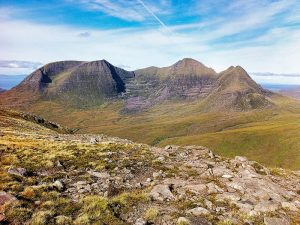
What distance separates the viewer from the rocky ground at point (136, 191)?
63.8 feet

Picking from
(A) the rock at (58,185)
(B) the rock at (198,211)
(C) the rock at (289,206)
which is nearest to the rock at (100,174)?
(A) the rock at (58,185)

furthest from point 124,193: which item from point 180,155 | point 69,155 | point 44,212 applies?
point 180,155

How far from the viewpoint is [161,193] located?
A: 24047mm

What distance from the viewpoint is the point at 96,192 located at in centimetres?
2384

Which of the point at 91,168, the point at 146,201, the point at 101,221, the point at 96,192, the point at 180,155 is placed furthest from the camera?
the point at 180,155

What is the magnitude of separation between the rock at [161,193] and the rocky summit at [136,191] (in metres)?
0.07

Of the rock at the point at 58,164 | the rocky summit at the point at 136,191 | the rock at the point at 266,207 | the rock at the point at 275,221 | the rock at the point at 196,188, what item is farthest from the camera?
the rock at the point at 58,164

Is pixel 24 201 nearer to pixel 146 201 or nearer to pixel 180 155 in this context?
pixel 146 201

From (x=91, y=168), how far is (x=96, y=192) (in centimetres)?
796

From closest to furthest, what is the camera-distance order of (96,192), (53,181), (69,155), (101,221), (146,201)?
(101,221) < (146,201) < (96,192) < (53,181) < (69,155)

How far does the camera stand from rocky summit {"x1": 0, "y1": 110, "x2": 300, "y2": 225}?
1944 centimetres

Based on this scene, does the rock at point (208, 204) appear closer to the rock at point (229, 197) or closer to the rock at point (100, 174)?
the rock at point (229, 197)

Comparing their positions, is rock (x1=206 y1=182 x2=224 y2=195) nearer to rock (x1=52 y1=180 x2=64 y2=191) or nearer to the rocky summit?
the rocky summit

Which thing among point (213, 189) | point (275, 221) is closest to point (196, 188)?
point (213, 189)
